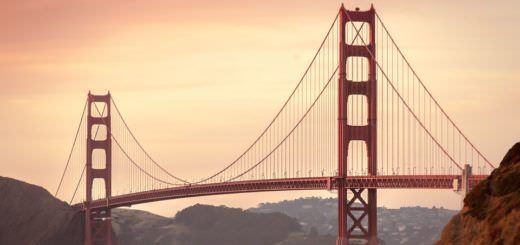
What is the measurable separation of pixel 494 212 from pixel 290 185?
181ft

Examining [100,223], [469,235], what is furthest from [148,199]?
[469,235]

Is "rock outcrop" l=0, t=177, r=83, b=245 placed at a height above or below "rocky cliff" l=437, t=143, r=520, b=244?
below

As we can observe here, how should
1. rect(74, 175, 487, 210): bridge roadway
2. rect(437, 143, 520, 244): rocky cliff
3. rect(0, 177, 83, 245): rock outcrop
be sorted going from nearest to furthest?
rect(437, 143, 520, 244): rocky cliff → rect(74, 175, 487, 210): bridge roadway → rect(0, 177, 83, 245): rock outcrop

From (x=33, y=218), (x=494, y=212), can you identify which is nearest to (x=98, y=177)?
(x=33, y=218)

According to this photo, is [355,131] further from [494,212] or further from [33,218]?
[33,218]

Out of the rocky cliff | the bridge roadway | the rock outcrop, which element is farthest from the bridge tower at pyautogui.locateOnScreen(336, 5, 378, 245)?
the rock outcrop

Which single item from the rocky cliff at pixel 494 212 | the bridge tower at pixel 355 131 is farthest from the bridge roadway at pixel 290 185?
the rocky cliff at pixel 494 212

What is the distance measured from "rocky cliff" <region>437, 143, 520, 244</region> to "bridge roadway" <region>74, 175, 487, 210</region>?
24724 mm

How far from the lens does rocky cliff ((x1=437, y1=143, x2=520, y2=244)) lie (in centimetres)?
5022

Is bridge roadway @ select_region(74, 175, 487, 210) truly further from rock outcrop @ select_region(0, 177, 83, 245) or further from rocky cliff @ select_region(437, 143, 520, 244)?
rocky cliff @ select_region(437, 143, 520, 244)

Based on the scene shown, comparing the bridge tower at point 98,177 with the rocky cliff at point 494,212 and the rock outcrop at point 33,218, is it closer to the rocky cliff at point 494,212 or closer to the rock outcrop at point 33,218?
the rock outcrop at point 33,218

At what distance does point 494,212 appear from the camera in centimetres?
5206

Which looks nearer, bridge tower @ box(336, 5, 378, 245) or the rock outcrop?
bridge tower @ box(336, 5, 378, 245)

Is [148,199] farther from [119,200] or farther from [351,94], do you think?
[351,94]
